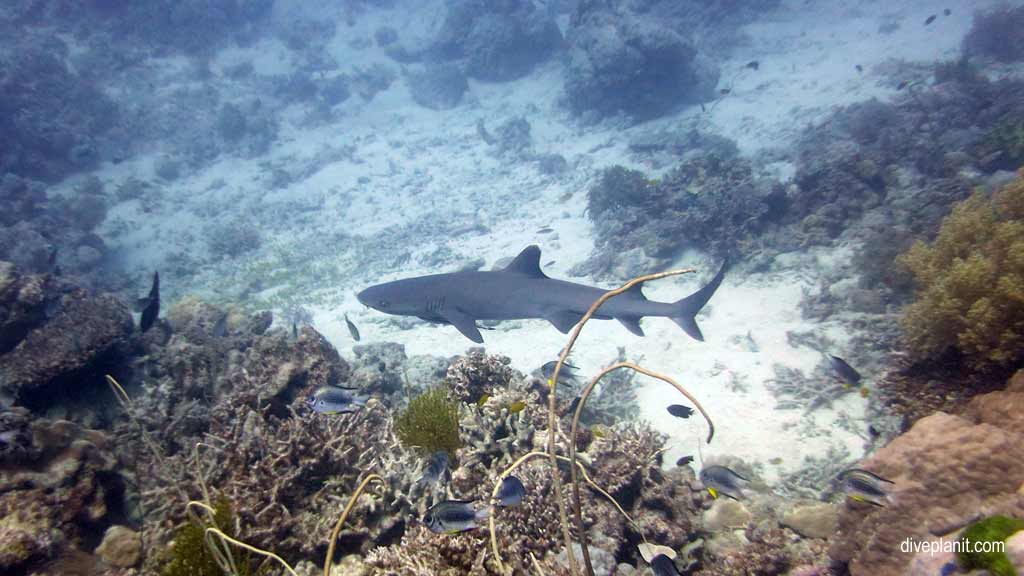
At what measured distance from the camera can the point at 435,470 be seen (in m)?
3.59

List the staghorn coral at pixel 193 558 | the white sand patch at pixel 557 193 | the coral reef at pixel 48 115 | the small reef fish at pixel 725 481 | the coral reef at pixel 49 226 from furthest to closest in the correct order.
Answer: the coral reef at pixel 48 115 → the coral reef at pixel 49 226 → the white sand patch at pixel 557 193 → the small reef fish at pixel 725 481 → the staghorn coral at pixel 193 558

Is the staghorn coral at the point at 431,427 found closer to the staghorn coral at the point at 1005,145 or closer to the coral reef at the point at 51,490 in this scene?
the coral reef at the point at 51,490

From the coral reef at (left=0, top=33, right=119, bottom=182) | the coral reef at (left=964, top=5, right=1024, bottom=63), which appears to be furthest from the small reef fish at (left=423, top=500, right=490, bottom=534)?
the coral reef at (left=0, top=33, right=119, bottom=182)

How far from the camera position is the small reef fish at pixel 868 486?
305cm

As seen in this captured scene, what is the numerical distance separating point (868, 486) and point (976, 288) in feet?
8.78

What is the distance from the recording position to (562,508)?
5.56 feet

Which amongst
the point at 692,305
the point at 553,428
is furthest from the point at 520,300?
the point at 553,428

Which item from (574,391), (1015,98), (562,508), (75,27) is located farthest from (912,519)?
(75,27)

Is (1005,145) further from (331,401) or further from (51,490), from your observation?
(51,490)

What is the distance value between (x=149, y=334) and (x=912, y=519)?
10218 mm

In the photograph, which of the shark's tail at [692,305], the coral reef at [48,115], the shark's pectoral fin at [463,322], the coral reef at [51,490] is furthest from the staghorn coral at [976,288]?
the coral reef at [48,115]

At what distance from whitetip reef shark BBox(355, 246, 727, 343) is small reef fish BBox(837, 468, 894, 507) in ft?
9.18

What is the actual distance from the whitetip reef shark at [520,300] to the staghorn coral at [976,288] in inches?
78.3

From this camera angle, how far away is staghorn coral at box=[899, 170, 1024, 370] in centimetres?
396
